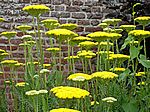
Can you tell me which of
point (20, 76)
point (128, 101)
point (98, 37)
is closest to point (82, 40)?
point (98, 37)

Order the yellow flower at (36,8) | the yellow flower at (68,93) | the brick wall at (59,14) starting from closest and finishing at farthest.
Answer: the yellow flower at (68,93)
the yellow flower at (36,8)
the brick wall at (59,14)

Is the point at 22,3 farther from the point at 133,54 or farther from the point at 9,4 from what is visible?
the point at 133,54

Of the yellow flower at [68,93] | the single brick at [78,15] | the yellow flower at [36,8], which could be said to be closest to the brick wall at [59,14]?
the single brick at [78,15]

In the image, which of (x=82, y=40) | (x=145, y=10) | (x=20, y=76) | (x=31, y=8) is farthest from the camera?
(x=20, y=76)

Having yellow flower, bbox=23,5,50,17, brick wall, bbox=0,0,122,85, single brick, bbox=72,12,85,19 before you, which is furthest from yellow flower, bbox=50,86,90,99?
single brick, bbox=72,12,85,19

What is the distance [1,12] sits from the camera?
3.56 m

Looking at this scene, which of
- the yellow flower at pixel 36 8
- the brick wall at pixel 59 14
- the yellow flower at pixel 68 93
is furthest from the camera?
the brick wall at pixel 59 14

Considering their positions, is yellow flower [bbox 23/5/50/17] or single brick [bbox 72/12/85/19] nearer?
yellow flower [bbox 23/5/50/17]

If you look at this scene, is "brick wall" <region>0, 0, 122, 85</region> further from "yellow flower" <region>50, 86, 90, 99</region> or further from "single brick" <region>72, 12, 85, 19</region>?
"yellow flower" <region>50, 86, 90, 99</region>

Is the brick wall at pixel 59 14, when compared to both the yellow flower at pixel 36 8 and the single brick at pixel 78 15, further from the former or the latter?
the yellow flower at pixel 36 8

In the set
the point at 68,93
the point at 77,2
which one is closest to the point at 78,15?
the point at 77,2

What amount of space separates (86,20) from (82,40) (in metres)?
2.02

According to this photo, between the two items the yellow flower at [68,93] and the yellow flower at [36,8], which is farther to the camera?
the yellow flower at [36,8]

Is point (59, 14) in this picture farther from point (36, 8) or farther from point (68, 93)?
point (68, 93)
